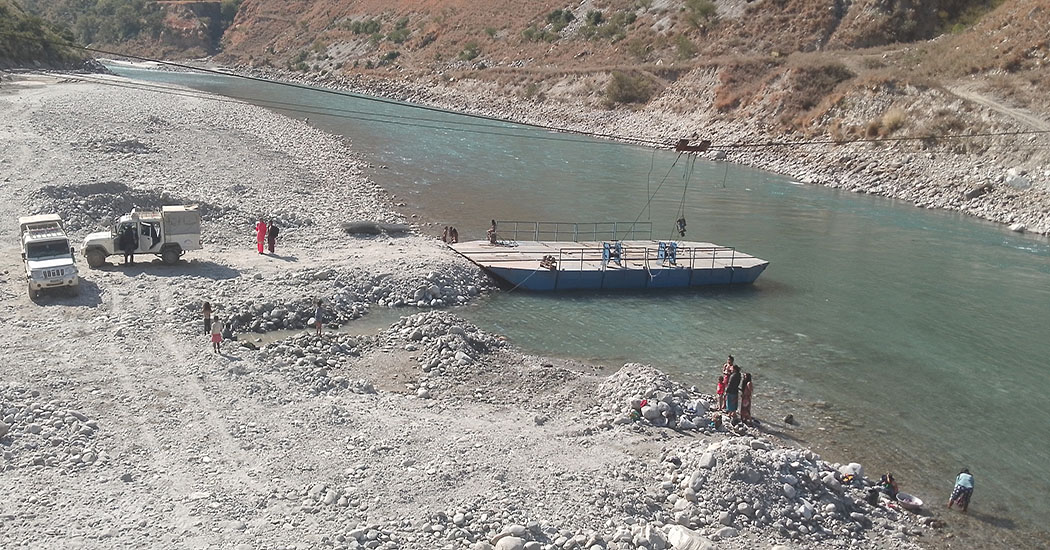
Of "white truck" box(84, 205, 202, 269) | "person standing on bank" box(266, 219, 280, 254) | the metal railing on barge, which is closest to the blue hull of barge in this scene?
the metal railing on barge

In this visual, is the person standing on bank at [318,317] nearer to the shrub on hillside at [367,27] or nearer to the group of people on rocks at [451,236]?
the group of people on rocks at [451,236]

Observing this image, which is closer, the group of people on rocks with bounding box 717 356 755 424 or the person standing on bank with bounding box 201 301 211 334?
the group of people on rocks with bounding box 717 356 755 424

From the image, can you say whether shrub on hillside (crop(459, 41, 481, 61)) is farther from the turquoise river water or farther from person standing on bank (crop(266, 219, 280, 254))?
person standing on bank (crop(266, 219, 280, 254))

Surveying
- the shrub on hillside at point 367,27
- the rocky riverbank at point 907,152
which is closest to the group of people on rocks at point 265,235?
the rocky riverbank at point 907,152

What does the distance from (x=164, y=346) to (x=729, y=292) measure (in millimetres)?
19228

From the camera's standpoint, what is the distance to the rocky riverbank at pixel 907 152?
154 feet

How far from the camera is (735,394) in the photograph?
2009cm

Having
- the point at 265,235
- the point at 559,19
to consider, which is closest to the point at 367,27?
the point at 559,19

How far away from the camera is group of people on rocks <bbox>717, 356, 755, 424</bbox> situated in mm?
19938

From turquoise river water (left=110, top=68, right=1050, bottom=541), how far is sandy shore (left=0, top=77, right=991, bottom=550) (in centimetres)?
257

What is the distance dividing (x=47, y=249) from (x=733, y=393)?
60.4 feet

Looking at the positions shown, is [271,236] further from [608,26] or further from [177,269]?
[608,26]

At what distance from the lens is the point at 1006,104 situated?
53531mm

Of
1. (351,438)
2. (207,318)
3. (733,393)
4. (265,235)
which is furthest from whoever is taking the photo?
(265,235)
